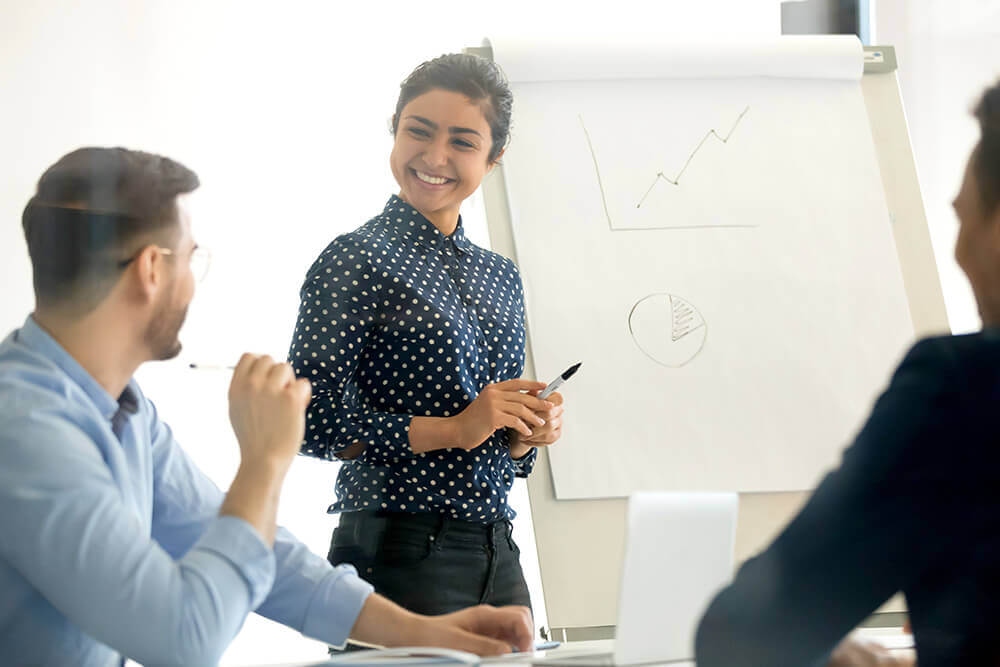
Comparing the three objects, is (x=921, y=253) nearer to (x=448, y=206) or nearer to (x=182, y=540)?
(x=448, y=206)

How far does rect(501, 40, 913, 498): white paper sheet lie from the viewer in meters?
1.55

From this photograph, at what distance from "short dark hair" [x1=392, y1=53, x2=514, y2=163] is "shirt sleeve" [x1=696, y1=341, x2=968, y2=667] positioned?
0.94 meters

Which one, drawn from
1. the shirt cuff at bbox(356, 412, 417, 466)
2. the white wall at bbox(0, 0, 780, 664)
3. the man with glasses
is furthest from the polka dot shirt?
the white wall at bbox(0, 0, 780, 664)

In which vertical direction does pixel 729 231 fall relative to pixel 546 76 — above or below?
below

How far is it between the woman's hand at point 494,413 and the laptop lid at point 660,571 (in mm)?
481

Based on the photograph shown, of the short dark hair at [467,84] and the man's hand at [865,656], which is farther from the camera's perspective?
the short dark hair at [467,84]

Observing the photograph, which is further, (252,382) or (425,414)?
(425,414)

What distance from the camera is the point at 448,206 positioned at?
1409mm

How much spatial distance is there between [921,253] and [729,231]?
335 millimetres

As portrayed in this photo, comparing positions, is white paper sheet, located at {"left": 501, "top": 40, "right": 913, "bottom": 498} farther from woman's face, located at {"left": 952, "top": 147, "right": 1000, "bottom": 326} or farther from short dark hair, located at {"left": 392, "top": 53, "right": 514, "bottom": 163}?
woman's face, located at {"left": 952, "top": 147, "right": 1000, "bottom": 326}

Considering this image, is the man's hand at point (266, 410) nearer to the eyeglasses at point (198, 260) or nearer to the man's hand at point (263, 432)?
the man's hand at point (263, 432)

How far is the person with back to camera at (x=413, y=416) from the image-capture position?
122 centimetres

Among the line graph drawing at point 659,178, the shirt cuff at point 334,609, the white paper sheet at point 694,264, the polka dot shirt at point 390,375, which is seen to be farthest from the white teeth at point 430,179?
the shirt cuff at point 334,609

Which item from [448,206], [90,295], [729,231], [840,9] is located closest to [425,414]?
[448,206]
